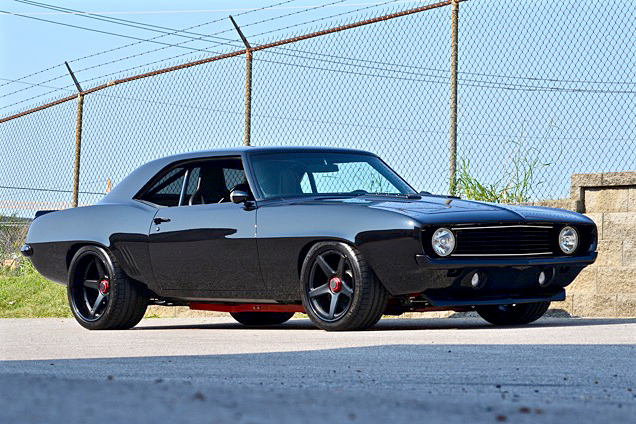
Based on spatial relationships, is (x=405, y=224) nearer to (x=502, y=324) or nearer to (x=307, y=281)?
(x=307, y=281)

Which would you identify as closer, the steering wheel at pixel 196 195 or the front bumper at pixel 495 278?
the front bumper at pixel 495 278

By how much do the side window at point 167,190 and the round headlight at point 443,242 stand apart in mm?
2629

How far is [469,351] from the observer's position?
21.3 feet

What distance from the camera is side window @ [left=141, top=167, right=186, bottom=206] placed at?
31.9 ft

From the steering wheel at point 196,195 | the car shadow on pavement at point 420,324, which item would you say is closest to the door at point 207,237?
the steering wheel at point 196,195

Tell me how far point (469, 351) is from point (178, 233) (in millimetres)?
3337

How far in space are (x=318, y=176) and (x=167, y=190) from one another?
137 cm

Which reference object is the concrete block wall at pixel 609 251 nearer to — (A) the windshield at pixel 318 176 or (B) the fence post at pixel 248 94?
(A) the windshield at pixel 318 176

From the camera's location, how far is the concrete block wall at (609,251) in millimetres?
10344

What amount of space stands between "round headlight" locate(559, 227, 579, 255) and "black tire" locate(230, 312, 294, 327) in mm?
2833

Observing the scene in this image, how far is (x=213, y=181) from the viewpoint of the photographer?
9477 millimetres

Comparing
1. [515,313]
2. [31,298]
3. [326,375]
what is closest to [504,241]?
[515,313]

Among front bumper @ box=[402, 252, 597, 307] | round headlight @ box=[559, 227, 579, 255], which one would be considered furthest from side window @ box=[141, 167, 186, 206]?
round headlight @ box=[559, 227, 579, 255]

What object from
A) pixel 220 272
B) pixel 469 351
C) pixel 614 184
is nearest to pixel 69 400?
pixel 469 351
